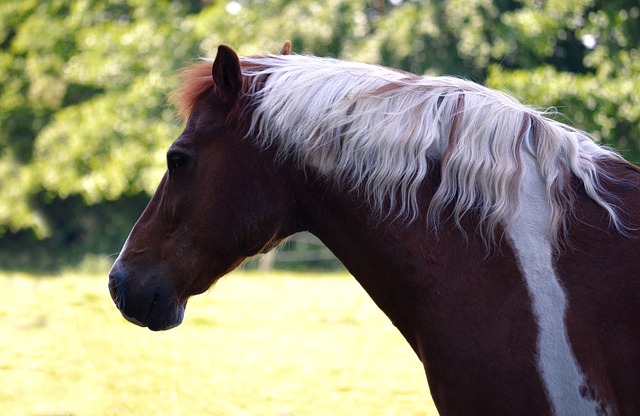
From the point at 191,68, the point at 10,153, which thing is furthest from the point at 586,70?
the point at 10,153

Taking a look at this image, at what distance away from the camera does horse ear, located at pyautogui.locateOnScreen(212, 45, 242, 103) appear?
2.17 meters

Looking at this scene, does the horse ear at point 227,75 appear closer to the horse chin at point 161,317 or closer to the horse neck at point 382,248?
the horse neck at point 382,248

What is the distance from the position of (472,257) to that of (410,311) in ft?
0.72

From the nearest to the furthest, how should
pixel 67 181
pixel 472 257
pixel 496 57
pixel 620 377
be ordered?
pixel 620 377 → pixel 472 257 → pixel 496 57 → pixel 67 181

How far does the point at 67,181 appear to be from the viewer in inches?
784

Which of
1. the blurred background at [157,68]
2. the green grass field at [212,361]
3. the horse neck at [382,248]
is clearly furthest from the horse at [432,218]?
the blurred background at [157,68]

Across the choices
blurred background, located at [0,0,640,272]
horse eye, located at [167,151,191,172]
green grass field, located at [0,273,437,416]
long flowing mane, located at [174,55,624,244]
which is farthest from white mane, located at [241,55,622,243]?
blurred background, located at [0,0,640,272]

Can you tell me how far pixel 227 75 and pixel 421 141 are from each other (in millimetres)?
613

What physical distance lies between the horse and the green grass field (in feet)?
10.6

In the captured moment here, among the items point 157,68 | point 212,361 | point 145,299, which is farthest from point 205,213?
point 157,68

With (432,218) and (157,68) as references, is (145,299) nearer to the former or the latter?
(432,218)

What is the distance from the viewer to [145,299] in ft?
7.50

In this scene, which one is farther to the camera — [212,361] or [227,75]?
[212,361]

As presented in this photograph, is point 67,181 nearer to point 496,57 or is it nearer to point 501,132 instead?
point 496,57
